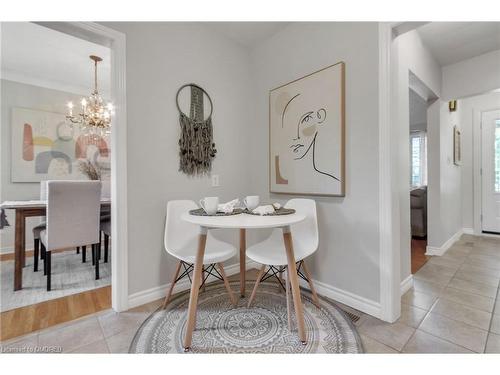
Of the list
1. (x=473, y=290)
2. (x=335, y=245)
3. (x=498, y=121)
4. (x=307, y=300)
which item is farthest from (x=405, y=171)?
(x=498, y=121)

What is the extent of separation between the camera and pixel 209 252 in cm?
170

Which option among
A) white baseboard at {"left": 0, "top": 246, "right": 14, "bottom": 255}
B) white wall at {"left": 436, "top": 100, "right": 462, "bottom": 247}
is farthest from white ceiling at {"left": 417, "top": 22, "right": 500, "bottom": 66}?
white baseboard at {"left": 0, "top": 246, "right": 14, "bottom": 255}

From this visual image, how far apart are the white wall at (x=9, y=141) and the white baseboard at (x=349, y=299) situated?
12.3ft

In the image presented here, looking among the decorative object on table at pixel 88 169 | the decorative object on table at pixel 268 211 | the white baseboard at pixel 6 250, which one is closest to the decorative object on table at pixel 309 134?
the decorative object on table at pixel 268 211

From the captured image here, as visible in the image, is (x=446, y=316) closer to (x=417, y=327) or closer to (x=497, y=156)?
(x=417, y=327)

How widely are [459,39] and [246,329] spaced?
11.1 ft

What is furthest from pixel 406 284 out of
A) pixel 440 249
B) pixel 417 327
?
pixel 440 249

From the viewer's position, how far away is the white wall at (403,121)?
1.60 meters

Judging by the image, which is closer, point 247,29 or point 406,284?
point 406,284

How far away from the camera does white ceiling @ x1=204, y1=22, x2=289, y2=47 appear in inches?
85.1

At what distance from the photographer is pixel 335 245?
6.15 feet

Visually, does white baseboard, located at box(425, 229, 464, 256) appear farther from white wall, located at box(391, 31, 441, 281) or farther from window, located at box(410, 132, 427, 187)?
window, located at box(410, 132, 427, 187)

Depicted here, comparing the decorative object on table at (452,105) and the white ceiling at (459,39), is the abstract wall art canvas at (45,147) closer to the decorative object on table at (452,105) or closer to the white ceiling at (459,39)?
the white ceiling at (459,39)

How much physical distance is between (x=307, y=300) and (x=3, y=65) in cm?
439
